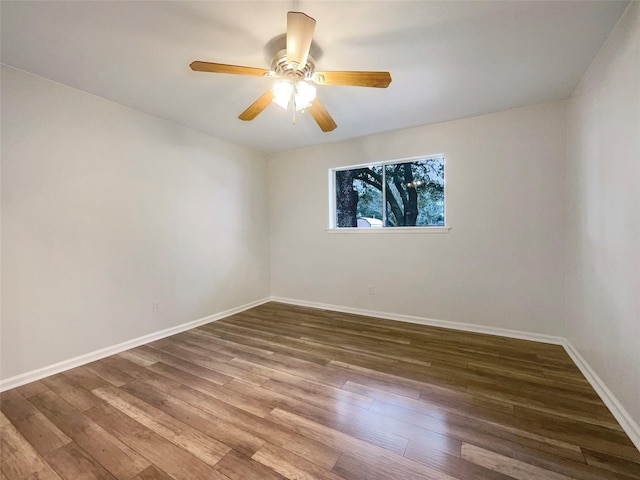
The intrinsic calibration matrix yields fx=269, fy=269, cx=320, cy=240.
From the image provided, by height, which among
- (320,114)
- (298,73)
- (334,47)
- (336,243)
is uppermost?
(334,47)

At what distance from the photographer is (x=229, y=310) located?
3.90 m

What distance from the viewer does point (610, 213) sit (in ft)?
6.01

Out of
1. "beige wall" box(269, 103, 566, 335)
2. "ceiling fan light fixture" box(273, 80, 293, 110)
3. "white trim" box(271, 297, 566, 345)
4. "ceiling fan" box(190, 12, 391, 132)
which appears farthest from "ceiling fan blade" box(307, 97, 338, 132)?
"white trim" box(271, 297, 566, 345)

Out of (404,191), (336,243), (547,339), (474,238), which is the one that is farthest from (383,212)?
(547,339)

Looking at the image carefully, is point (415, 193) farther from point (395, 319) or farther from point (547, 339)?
point (547, 339)

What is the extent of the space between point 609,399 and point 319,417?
Result: 1920 millimetres

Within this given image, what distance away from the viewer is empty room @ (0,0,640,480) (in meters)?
1.52

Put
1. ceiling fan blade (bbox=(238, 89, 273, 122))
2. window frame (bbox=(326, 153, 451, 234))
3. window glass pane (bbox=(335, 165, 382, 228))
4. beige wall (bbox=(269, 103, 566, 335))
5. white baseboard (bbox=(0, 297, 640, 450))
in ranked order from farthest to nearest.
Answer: window glass pane (bbox=(335, 165, 382, 228)) < window frame (bbox=(326, 153, 451, 234)) < beige wall (bbox=(269, 103, 566, 335)) < ceiling fan blade (bbox=(238, 89, 273, 122)) < white baseboard (bbox=(0, 297, 640, 450))

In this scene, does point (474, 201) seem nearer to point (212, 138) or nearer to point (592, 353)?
point (592, 353)

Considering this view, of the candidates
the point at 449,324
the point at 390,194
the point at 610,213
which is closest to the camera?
the point at 610,213

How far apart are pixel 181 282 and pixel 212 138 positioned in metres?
1.95

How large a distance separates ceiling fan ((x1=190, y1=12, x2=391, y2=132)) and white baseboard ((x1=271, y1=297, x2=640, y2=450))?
2.48 m

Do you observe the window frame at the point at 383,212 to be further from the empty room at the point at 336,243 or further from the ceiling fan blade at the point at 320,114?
the ceiling fan blade at the point at 320,114

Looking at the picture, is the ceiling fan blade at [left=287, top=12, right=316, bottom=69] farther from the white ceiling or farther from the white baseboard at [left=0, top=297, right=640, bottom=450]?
the white baseboard at [left=0, top=297, right=640, bottom=450]
